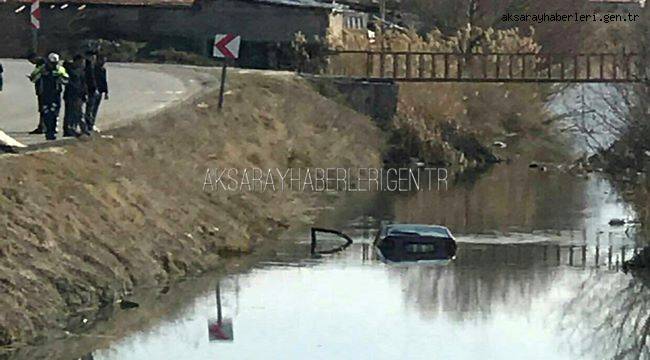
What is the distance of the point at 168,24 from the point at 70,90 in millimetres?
36525

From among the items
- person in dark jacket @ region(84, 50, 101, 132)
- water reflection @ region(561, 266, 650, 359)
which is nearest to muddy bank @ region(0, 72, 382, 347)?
person in dark jacket @ region(84, 50, 101, 132)

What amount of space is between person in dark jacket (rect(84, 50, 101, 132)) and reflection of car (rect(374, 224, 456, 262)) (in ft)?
18.3

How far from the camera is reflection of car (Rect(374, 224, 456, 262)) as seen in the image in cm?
2961

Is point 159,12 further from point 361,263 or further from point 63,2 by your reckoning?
point 361,263

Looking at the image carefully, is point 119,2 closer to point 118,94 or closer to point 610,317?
point 118,94

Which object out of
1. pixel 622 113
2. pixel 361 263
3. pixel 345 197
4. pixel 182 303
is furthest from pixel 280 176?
pixel 182 303

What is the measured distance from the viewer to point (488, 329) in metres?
A: 23.0

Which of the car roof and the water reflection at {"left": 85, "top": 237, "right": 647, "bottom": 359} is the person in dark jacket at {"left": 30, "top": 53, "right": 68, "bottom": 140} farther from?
the car roof

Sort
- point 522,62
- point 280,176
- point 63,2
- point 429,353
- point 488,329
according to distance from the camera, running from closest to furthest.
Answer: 1. point 429,353
2. point 488,329
3. point 280,176
4. point 522,62
5. point 63,2

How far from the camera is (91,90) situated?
2933cm

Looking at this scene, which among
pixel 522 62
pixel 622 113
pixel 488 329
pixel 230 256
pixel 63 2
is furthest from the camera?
pixel 63 2

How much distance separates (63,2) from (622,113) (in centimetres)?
3337

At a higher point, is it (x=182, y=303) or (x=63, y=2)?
(x=63, y=2)

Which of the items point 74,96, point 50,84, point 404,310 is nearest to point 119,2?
point 74,96
